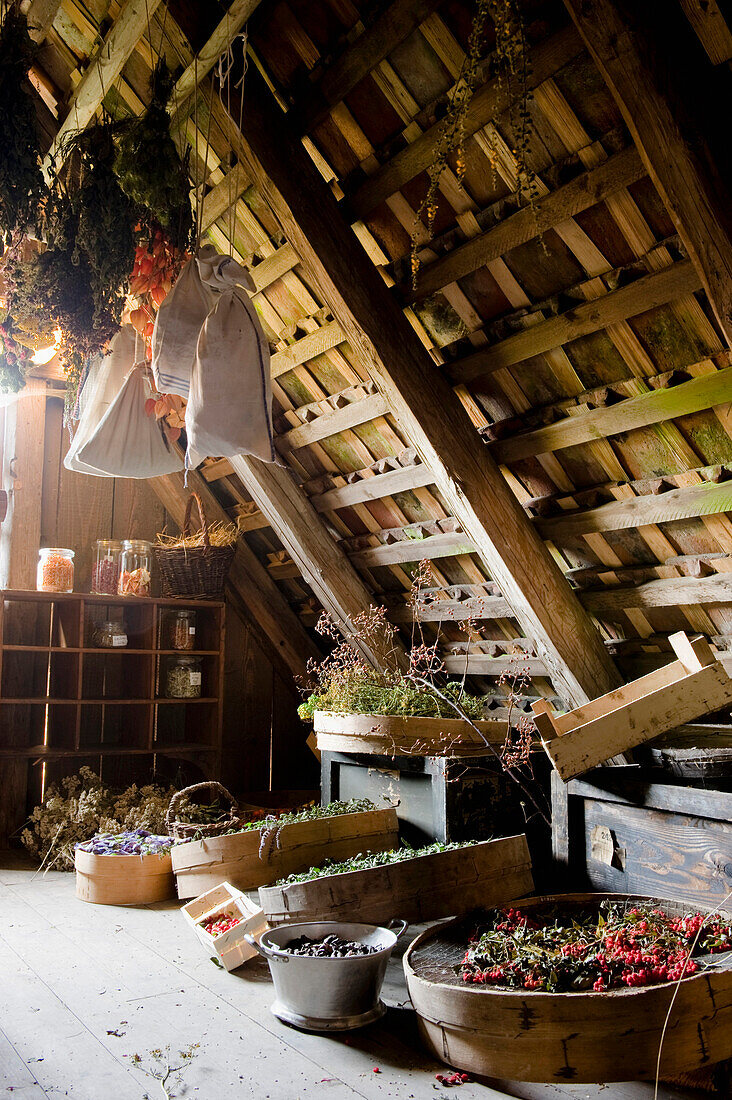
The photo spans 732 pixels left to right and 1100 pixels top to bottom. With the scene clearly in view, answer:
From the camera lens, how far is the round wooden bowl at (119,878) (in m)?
3.04

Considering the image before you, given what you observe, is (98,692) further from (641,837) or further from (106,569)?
(641,837)

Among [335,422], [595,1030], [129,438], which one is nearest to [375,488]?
[335,422]

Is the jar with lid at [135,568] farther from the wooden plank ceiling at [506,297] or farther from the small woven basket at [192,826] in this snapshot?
the wooden plank ceiling at [506,297]

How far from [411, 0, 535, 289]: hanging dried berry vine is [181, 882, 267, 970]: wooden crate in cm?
200

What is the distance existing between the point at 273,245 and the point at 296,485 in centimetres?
108

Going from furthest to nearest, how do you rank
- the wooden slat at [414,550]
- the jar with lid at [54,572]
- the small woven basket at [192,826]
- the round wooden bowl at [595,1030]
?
the jar with lid at [54,572] → the wooden slat at [414,550] → the small woven basket at [192,826] → the round wooden bowl at [595,1030]

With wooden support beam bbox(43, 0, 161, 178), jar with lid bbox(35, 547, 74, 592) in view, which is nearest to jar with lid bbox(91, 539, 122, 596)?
jar with lid bbox(35, 547, 74, 592)

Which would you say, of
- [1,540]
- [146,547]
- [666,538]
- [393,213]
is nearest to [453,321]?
[393,213]

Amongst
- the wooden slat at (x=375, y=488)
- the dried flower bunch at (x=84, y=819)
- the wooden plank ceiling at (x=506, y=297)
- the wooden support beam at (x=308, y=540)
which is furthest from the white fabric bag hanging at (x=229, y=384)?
the dried flower bunch at (x=84, y=819)

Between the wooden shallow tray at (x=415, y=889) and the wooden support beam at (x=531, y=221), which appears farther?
the wooden shallow tray at (x=415, y=889)

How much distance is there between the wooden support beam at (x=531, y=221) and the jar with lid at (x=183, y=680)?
2.43 m

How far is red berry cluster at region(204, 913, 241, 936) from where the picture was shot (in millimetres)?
2436

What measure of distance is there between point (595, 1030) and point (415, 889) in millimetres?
932

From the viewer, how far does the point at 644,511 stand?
256 centimetres
